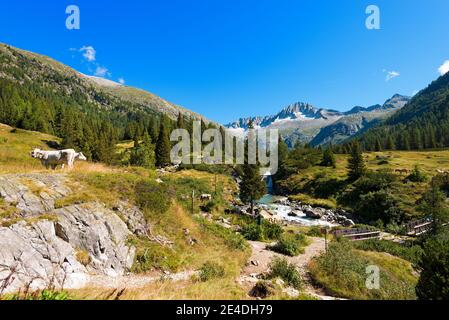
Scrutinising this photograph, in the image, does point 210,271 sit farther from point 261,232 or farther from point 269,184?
point 269,184

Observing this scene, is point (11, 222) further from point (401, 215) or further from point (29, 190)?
point (401, 215)

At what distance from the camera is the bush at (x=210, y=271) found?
48.4 feet

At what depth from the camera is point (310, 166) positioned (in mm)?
95250

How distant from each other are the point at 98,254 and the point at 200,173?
216 feet

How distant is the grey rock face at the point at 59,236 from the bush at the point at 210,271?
169 inches

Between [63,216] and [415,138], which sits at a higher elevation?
[415,138]

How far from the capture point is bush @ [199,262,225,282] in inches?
581

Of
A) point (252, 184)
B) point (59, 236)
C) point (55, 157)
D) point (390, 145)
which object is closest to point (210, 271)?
point (59, 236)

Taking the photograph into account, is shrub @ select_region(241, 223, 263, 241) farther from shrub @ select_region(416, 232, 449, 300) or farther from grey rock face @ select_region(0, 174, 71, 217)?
grey rock face @ select_region(0, 174, 71, 217)

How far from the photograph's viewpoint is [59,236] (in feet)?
44.5

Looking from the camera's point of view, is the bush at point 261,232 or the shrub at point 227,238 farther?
the bush at point 261,232

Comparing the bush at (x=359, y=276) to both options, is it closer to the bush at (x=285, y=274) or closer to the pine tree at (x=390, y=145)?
the bush at (x=285, y=274)

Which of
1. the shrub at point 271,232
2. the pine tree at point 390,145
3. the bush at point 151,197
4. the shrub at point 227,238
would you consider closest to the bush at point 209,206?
the shrub at point 271,232
